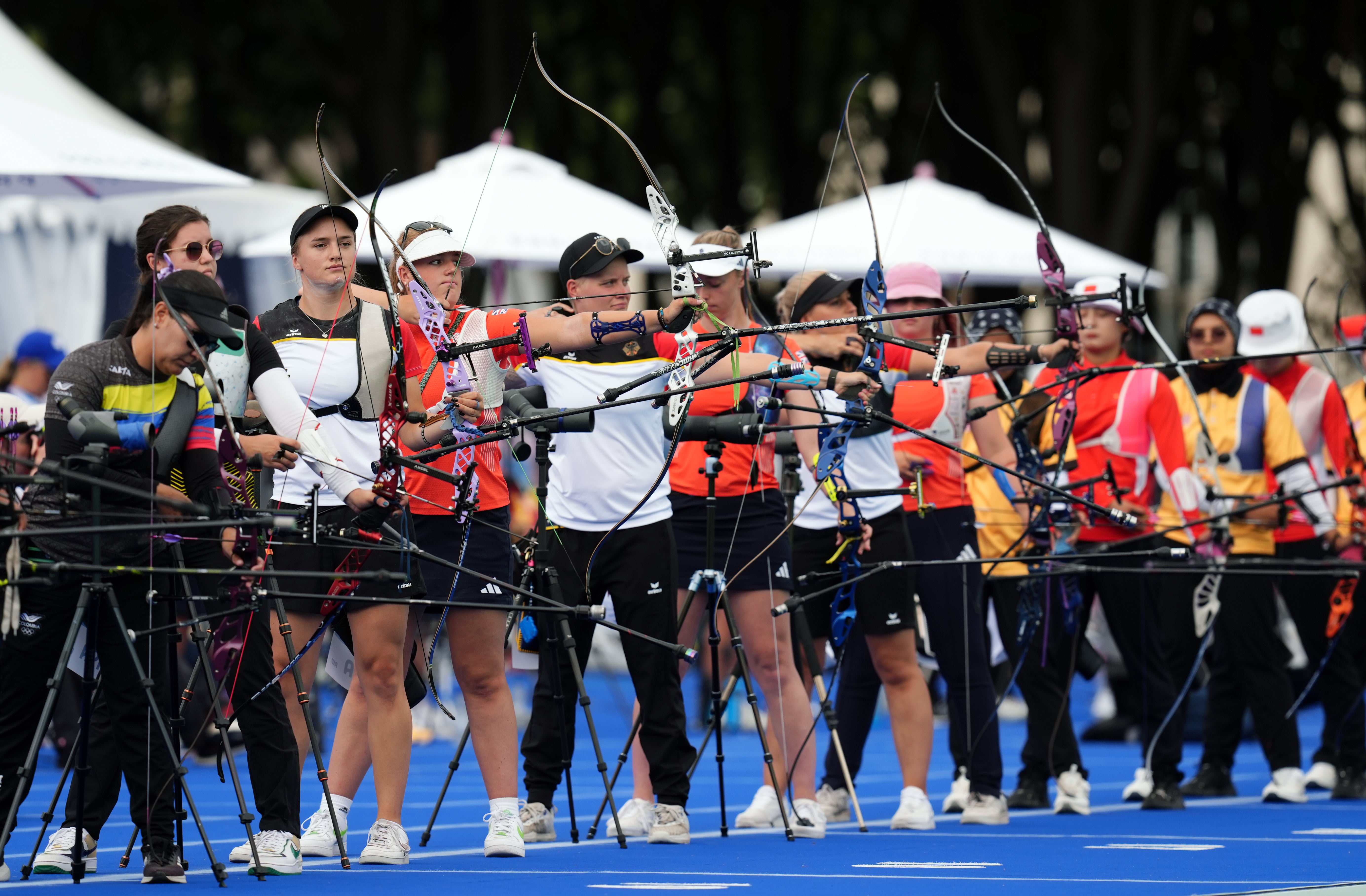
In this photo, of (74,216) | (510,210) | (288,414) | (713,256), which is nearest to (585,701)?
(288,414)

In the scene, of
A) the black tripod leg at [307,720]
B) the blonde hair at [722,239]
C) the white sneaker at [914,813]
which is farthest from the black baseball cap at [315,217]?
the white sneaker at [914,813]

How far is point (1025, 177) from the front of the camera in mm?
16594

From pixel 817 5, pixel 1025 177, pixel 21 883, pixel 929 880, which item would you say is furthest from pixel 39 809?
pixel 817 5

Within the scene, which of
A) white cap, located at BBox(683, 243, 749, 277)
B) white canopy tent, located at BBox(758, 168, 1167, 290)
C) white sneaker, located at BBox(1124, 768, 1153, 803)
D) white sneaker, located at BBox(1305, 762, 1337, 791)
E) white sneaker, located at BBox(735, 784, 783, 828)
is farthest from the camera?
white canopy tent, located at BBox(758, 168, 1167, 290)

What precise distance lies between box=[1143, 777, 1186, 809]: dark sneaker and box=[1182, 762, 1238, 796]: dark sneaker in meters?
0.43

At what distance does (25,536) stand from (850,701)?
11.9ft

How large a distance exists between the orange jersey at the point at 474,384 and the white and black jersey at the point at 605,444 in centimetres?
22

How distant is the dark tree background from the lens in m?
16.6

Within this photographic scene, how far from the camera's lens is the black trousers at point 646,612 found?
6000mm

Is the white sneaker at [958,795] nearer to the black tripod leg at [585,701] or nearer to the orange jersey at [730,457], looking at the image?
the orange jersey at [730,457]

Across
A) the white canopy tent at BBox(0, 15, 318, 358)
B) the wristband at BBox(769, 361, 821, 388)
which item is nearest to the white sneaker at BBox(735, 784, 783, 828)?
the wristband at BBox(769, 361, 821, 388)

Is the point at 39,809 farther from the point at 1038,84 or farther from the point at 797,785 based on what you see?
the point at 1038,84

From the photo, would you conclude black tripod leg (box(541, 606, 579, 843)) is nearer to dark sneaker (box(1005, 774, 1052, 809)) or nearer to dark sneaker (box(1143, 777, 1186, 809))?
dark sneaker (box(1005, 774, 1052, 809))

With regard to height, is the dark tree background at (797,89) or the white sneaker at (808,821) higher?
the dark tree background at (797,89)
